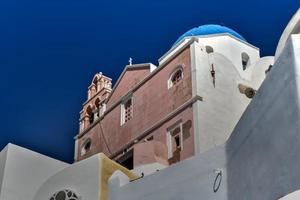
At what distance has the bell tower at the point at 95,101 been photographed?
29594 mm

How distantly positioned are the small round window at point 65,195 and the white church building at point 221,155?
3cm

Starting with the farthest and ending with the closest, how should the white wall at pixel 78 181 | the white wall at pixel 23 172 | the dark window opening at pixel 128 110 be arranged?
the dark window opening at pixel 128 110 → the white wall at pixel 23 172 → the white wall at pixel 78 181

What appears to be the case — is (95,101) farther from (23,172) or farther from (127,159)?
(23,172)

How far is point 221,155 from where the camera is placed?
1264cm

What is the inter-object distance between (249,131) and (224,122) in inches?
452

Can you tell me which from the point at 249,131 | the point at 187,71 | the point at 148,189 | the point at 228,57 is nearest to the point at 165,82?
the point at 187,71

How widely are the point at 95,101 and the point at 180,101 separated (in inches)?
342

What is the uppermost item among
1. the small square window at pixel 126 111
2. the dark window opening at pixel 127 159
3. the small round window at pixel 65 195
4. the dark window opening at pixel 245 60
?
the dark window opening at pixel 245 60

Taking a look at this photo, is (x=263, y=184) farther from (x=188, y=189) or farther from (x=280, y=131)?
(x=188, y=189)

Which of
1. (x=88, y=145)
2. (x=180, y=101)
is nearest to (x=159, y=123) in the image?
(x=180, y=101)

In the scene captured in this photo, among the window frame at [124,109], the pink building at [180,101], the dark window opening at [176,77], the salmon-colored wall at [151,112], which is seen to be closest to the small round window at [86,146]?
the pink building at [180,101]

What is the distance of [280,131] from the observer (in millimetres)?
9633

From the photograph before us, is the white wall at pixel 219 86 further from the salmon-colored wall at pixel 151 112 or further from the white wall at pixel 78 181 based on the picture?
the white wall at pixel 78 181

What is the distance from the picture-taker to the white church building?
9.65m
